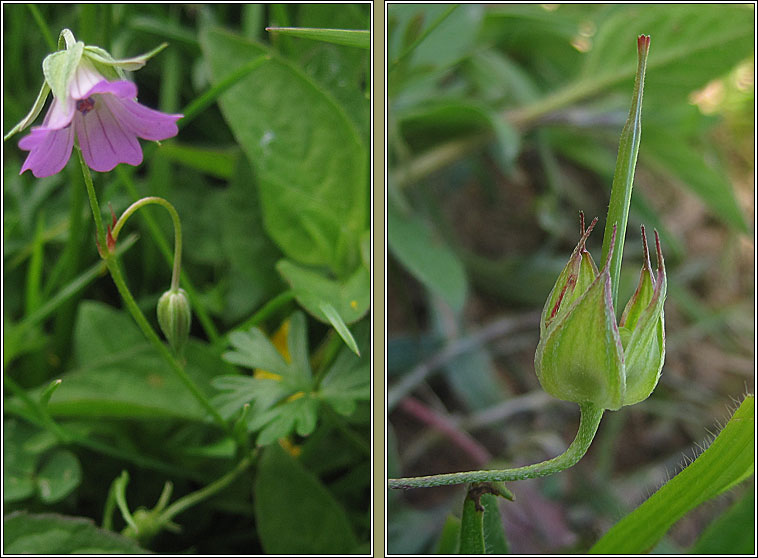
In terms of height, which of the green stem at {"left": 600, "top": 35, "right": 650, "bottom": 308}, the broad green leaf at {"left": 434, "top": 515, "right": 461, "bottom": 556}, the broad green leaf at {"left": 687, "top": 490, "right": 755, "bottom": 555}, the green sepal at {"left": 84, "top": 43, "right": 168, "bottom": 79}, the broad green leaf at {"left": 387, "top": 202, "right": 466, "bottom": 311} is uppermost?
the green sepal at {"left": 84, "top": 43, "right": 168, "bottom": 79}

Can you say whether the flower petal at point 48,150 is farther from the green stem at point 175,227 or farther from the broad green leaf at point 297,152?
the broad green leaf at point 297,152

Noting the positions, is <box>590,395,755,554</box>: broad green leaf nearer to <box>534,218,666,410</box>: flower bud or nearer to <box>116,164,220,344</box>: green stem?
<box>534,218,666,410</box>: flower bud

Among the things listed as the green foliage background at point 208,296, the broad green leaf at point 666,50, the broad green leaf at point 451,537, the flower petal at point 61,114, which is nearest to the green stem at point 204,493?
the green foliage background at point 208,296

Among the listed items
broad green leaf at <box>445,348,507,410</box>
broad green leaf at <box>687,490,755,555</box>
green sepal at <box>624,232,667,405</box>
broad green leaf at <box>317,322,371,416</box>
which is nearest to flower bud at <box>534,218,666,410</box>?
green sepal at <box>624,232,667,405</box>

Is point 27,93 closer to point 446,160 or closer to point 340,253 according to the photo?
point 340,253

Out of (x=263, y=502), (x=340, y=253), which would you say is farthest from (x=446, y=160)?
(x=263, y=502)

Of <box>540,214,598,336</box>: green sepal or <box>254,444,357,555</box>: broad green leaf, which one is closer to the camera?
<box>540,214,598,336</box>: green sepal

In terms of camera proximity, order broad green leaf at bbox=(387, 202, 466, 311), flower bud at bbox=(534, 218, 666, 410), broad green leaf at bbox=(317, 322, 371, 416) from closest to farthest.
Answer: flower bud at bbox=(534, 218, 666, 410), broad green leaf at bbox=(317, 322, 371, 416), broad green leaf at bbox=(387, 202, 466, 311)

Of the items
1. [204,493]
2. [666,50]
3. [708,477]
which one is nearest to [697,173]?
[666,50]
